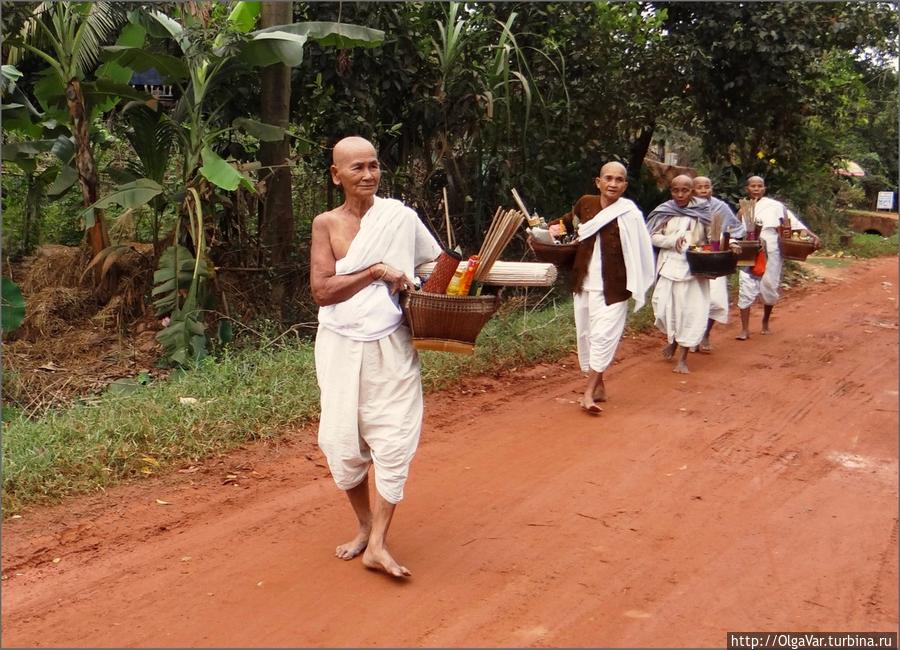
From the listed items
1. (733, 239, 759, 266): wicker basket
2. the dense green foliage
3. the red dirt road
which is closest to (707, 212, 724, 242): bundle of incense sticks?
(733, 239, 759, 266): wicker basket

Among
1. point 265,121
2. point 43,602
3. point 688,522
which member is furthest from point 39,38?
point 688,522

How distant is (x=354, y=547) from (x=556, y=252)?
375cm

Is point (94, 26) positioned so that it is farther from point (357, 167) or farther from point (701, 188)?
point (701, 188)

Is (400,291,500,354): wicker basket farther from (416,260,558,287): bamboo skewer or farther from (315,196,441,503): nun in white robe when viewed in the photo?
(416,260,558,287): bamboo skewer

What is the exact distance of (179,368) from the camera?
805 centimetres

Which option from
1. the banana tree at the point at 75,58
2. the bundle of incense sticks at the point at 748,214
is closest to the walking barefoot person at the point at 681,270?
the bundle of incense sticks at the point at 748,214

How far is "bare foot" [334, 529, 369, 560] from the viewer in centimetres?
468

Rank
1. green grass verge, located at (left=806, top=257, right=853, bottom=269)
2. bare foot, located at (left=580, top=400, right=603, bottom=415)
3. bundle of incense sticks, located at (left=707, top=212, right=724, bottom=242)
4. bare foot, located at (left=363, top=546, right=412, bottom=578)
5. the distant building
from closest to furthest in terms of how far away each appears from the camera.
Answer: bare foot, located at (left=363, top=546, right=412, bottom=578), bare foot, located at (left=580, top=400, right=603, bottom=415), bundle of incense sticks, located at (left=707, top=212, right=724, bottom=242), the distant building, green grass verge, located at (left=806, top=257, right=853, bottom=269)

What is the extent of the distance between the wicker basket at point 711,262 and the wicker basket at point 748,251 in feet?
3.06

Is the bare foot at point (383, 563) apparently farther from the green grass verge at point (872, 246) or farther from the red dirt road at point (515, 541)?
the green grass verge at point (872, 246)

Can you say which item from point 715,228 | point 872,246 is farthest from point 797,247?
point 872,246

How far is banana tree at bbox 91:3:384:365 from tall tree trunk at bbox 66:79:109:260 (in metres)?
0.45

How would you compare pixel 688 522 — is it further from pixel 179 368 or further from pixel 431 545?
pixel 179 368

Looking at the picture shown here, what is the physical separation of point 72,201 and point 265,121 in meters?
3.18
